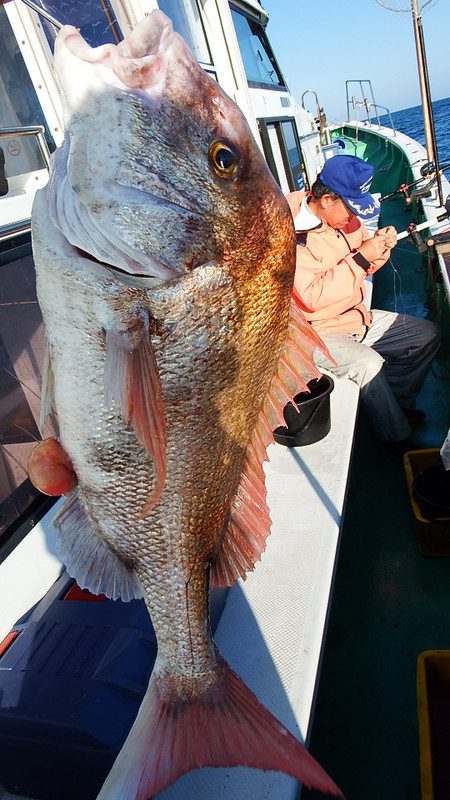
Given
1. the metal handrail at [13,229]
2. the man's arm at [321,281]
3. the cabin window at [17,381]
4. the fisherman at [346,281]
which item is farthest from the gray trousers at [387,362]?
the metal handrail at [13,229]

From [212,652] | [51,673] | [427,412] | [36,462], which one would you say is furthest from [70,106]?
[427,412]

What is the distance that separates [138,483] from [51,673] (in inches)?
32.9

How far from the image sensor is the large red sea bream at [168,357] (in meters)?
1.13

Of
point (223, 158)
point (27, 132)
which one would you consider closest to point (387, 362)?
point (27, 132)

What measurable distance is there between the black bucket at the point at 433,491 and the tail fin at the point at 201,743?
5.95 ft

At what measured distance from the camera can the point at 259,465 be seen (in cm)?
151

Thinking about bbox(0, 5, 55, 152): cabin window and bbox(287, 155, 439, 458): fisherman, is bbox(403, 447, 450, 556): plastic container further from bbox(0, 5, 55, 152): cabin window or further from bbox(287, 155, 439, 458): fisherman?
bbox(0, 5, 55, 152): cabin window

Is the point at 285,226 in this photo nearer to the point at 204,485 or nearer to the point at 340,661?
the point at 204,485

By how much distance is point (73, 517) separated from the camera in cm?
147

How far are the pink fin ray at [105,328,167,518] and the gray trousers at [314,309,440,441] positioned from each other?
9.02ft

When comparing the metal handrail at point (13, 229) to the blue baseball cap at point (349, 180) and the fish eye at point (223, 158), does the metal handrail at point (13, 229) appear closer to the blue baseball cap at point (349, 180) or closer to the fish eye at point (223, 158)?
the fish eye at point (223, 158)

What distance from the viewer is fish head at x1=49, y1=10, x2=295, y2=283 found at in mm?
1114

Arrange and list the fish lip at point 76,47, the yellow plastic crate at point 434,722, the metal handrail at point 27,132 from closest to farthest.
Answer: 1. the fish lip at point 76,47
2. the yellow plastic crate at point 434,722
3. the metal handrail at point 27,132

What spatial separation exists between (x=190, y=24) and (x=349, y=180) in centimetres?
178
